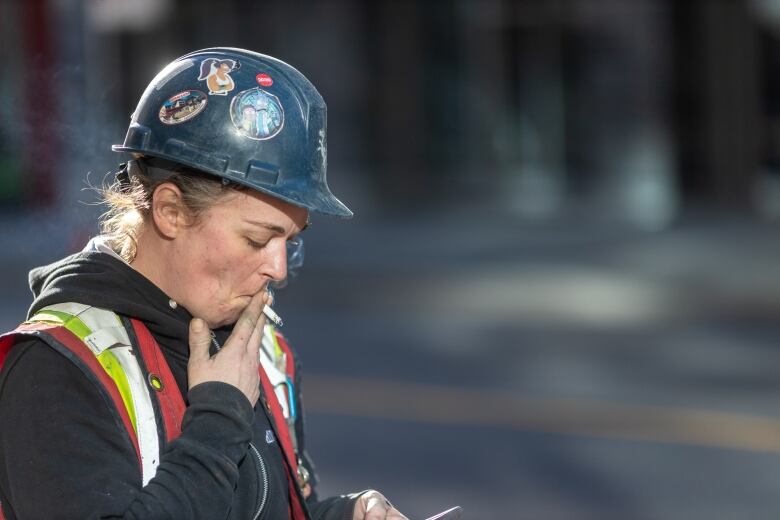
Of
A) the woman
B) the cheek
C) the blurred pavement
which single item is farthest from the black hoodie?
the blurred pavement

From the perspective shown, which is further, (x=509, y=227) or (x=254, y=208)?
(x=509, y=227)

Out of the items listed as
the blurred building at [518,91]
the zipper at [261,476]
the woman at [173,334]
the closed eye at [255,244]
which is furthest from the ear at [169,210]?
the blurred building at [518,91]

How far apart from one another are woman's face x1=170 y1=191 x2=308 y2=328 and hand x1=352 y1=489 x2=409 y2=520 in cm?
46

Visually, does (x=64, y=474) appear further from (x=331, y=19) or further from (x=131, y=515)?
(x=331, y=19)

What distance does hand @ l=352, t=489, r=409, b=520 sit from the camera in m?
2.35

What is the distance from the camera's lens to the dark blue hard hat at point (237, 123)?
2.08 metres

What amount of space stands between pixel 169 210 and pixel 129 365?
281 mm

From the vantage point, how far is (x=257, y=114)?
6.91 ft

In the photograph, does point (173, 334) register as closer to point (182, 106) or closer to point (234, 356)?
point (234, 356)

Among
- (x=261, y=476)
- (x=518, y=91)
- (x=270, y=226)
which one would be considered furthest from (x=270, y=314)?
(x=518, y=91)

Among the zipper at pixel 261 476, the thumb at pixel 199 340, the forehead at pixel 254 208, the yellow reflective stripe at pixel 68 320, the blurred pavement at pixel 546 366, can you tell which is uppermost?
the forehead at pixel 254 208

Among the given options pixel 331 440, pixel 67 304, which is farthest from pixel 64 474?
pixel 331 440

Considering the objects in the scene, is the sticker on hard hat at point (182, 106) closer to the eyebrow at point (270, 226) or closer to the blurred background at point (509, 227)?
the eyebrow at point (270, 226)

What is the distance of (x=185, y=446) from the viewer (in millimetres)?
1953
